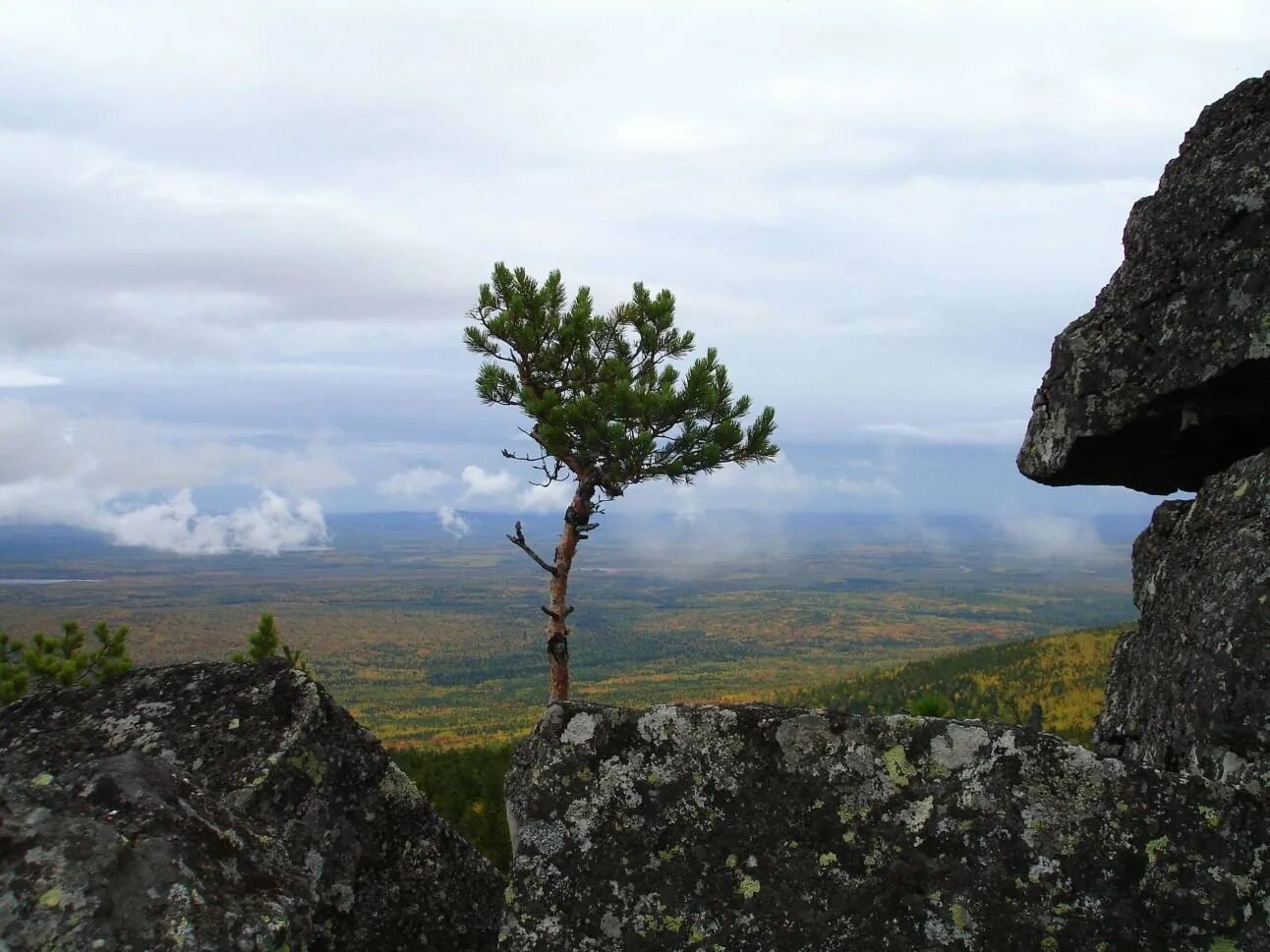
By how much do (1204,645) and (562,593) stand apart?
66.4 feet

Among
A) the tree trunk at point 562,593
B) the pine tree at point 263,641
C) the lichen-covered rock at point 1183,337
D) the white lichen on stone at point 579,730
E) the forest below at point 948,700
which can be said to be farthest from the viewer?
the tree trunk at point 562,593

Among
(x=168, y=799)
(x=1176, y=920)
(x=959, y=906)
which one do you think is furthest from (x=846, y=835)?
(x=168, y=799)

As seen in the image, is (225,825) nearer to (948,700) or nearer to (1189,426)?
(1189,426)

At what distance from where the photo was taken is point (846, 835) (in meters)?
5.83

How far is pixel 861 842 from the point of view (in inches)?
228

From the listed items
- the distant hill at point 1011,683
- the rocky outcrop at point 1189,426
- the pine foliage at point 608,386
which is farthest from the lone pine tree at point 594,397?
the distant hill at point 1011,683

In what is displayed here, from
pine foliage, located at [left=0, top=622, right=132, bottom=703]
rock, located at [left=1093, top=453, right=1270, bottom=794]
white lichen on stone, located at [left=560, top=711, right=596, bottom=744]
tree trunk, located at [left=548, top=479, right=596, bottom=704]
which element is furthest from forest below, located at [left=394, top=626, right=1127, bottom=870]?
white lichen on stone, located at [left=560, top=711, right=596, bottom=744]

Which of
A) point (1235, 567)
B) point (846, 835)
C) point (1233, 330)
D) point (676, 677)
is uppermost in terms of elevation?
point (1233, 330)

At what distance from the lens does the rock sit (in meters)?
7.00

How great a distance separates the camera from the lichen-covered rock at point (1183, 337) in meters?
9.11

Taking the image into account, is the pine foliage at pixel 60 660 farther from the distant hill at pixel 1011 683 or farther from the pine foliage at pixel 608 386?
the distant hill at pixel 1011 683

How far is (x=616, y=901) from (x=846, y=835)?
1.47 metres

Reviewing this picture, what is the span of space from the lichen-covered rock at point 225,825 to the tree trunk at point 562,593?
56.1 ft

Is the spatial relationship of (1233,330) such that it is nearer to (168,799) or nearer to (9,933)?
(168,799)
